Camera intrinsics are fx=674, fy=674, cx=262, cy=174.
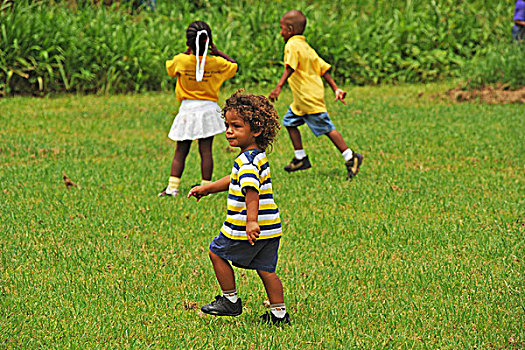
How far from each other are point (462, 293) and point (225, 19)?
12377 mm

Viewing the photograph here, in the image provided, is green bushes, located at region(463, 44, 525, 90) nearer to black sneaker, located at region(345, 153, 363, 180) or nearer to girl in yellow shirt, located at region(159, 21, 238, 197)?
black sneaker, located at region(345, 153, 363, 180)

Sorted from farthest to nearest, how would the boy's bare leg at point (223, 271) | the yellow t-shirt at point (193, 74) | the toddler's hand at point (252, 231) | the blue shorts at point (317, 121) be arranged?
the blue shorts at point (317, 121), the yellow t-shirt at point (193, 74), the boy's bare leg at point (223, 271), the toddler's hand at point (252, 231)

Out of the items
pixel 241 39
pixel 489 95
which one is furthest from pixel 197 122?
pixel 241 39

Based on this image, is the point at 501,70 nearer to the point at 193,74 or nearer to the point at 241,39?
the point at 241,39

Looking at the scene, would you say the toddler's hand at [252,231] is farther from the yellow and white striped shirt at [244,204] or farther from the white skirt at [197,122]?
the white skirt at [197,122]

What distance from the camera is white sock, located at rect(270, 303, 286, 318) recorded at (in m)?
3.93

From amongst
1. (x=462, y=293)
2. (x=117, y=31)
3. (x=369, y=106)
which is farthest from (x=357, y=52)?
(x=462, y=293)

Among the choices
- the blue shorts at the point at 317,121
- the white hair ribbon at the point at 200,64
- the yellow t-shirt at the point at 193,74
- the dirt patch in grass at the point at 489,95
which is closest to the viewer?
the white hair ribbon at the point at 200,64

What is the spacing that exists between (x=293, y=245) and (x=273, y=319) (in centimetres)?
150

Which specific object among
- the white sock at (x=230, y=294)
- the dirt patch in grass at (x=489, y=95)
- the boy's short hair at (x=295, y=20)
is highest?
the boy's short hair at (x=295, y=20)

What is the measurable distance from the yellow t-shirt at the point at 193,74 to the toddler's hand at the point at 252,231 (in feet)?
Answer: 11.2

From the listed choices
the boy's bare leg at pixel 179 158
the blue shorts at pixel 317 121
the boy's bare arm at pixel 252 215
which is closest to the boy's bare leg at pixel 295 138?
the blue shorts at pixel 317 121

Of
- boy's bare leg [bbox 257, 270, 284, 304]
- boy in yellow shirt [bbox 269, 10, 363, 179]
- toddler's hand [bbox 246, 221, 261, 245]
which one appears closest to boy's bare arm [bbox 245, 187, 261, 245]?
toddler's hand [bbox 246, 221, 261, 245]

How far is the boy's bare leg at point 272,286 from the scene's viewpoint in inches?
153
